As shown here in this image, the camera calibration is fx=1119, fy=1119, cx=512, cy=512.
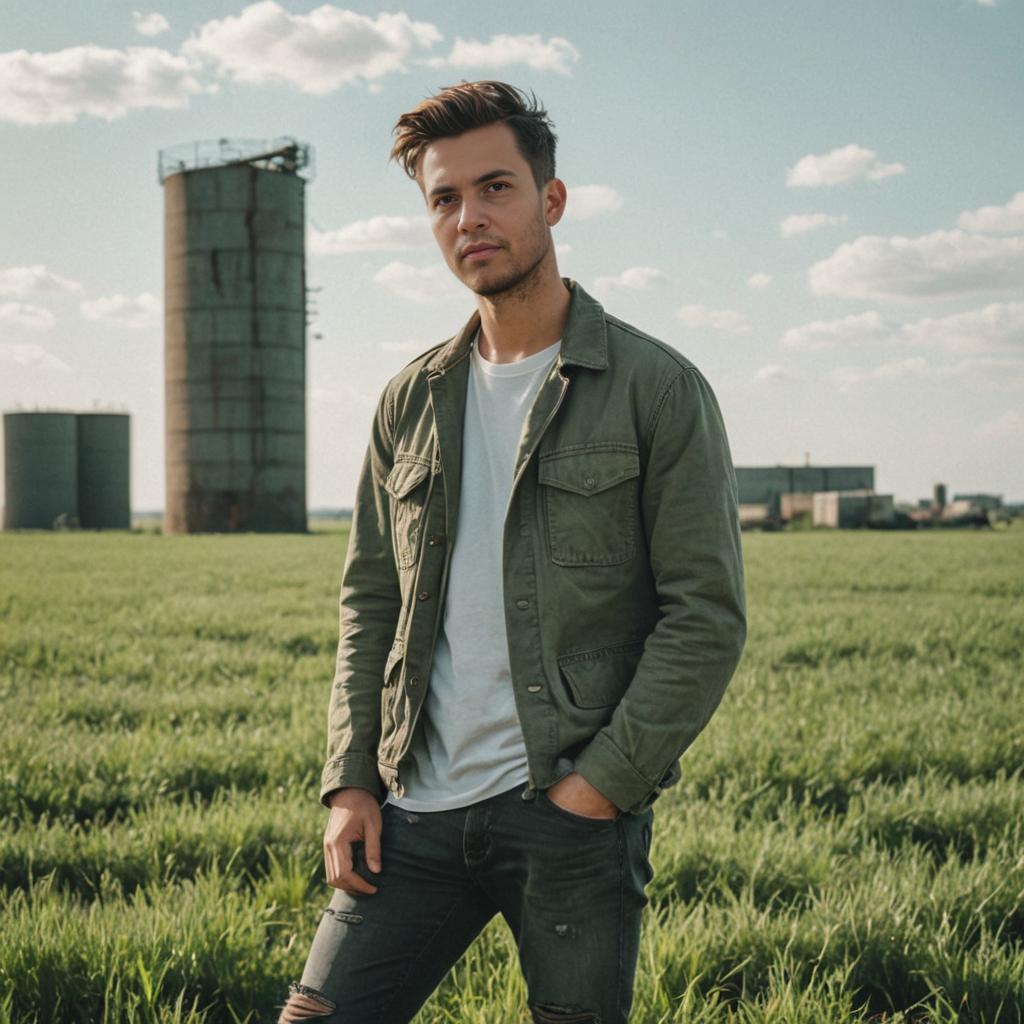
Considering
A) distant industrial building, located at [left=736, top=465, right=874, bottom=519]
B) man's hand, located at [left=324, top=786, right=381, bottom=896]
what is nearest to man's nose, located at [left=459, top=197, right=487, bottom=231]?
man's hand, located at [left=324, top=786, right=381, bottom=896]

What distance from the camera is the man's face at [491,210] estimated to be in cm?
194

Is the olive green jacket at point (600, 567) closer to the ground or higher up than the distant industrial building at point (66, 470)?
closer to the ground

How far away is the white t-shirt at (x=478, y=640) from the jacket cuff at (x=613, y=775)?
0.47 ft

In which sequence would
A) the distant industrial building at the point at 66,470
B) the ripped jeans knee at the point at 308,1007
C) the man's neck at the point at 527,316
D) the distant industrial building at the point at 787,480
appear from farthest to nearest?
the distant industrial building at the point at 787,480
the distant industrial building at the point at 66,470
the man's neck at the point at 527,316
the ripped jeans knee at the point at 308,1007

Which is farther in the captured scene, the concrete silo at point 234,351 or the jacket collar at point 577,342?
the concrete silo at point 234,351

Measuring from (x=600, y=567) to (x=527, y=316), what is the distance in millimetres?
478

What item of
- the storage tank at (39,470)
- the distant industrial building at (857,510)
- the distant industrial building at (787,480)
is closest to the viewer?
the distant industrial building at (857,510)

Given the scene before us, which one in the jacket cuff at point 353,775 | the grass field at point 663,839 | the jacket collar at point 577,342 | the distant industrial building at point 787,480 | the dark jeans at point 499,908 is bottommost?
the grass field at point 663,839

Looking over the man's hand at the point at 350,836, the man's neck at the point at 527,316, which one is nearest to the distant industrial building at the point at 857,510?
the man's neck at the point at 527,316

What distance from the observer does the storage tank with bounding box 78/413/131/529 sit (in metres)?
48.0

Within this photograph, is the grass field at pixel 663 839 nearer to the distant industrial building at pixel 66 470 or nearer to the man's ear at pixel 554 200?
the man's ear at pixel 554 200

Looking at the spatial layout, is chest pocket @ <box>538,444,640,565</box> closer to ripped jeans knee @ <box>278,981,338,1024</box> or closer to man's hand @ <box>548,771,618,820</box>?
man's hand @ <box>548,771,618,820</box>

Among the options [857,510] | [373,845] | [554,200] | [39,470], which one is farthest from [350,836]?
[39,470]

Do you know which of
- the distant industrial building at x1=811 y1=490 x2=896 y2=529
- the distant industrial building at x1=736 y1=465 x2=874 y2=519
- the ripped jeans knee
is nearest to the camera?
the ripped jeans knee
